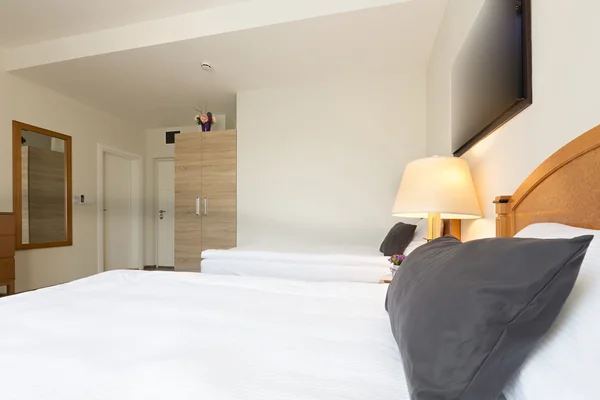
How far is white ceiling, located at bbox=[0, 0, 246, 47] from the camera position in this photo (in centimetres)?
248

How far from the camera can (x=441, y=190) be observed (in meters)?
1.52

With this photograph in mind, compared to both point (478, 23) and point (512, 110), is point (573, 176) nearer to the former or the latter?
point (512, 110)

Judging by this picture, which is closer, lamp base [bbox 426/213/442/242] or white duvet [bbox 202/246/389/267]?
lamp base [bbox 426/213/442/242]

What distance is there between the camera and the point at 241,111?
12.8 feet

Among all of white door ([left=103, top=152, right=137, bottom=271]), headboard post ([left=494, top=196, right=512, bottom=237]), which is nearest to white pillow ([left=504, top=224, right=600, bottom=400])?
headboard post ([left=494, top=196, right=512, bottom=237])

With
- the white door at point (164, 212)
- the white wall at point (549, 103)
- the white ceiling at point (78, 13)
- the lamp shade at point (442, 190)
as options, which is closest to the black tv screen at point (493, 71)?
the white wall at point (549, 103)

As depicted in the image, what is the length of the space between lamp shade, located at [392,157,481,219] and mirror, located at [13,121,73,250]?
3.98 metres

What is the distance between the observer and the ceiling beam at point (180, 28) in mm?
2426

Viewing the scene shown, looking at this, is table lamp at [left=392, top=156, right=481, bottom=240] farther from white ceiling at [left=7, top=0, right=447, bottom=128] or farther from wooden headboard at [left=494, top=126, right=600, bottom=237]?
white ceiling at [left=7, top=0, right=447, bottom=128]

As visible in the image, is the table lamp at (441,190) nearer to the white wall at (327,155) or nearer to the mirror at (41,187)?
the white wall at (327,155)

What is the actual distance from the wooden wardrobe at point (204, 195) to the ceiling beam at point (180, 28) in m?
1.38

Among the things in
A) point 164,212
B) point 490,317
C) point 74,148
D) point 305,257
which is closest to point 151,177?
point 164,212

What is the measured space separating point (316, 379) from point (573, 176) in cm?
79

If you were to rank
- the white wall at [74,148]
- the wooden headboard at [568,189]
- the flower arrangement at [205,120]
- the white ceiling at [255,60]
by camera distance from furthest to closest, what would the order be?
the flower arrangement at [205,120] → the white wall at [74,148] → the white ceiling at [255,60] → the wooden headboard at [568,189]
